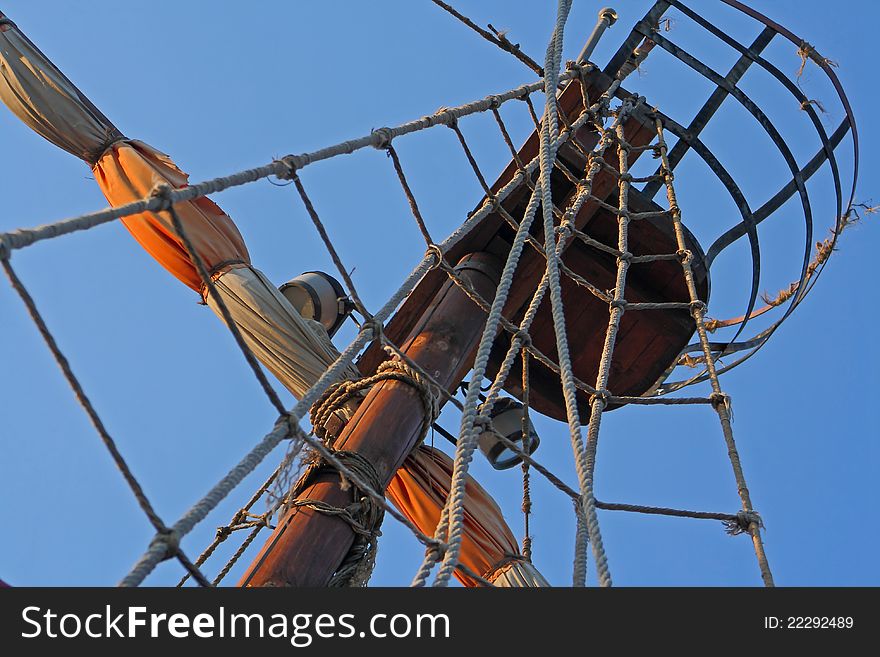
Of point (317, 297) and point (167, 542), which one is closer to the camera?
point (167, 542)

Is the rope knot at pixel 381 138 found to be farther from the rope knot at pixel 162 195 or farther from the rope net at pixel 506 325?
the rope knot at pixel 162 195

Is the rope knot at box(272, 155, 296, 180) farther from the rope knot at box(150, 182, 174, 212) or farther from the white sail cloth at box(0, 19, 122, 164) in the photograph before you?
the white sail cloth at box(0, 19, 122, 164)

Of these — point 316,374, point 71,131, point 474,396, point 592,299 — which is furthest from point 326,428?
point 592,299

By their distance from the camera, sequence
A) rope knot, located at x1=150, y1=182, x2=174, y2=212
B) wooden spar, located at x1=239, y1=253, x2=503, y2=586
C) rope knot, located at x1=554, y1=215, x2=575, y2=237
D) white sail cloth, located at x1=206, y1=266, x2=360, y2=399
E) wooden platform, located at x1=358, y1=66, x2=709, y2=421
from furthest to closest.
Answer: wooden platform, located at x1=358, y1=66, x2=709, y2=421 < rope knot, located at x1=554, y1=215, x2=575, y2=237 < white sail cloth, located at x1=206, y1=266, x2=360, y2=399 < wooden spar, located at x1=239, y1=253, x2=503, y2=586 < rope knot, located at x1=150, y1=182, x2=174, y2=212

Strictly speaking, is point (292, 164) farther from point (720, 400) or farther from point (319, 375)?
point (720, 400)

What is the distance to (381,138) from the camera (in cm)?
388

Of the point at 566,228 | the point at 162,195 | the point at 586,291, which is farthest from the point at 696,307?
the point at 162,195

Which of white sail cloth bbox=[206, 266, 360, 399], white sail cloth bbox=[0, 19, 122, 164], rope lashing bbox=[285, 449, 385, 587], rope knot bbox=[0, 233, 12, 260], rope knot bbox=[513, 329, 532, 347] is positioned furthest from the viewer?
white sail cloth bbox=[0, 19, 122, 164]

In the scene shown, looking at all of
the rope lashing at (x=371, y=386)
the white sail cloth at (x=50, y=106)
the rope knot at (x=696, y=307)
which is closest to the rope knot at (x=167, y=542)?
the rope lashing at (x=371, y=386)

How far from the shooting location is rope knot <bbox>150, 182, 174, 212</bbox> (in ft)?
8.77

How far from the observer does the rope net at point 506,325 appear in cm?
263

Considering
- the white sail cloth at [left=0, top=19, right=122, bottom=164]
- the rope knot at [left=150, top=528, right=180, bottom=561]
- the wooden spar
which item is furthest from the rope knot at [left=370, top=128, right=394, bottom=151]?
the rope knot at [left=150, top=528, right=180, bottom=561]

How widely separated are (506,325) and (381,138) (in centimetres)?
78

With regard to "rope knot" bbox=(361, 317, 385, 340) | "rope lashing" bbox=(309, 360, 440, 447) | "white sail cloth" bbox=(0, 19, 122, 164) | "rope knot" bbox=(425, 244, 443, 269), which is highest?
"white sail cloth" bbox=(0, 19, 122, 164)
